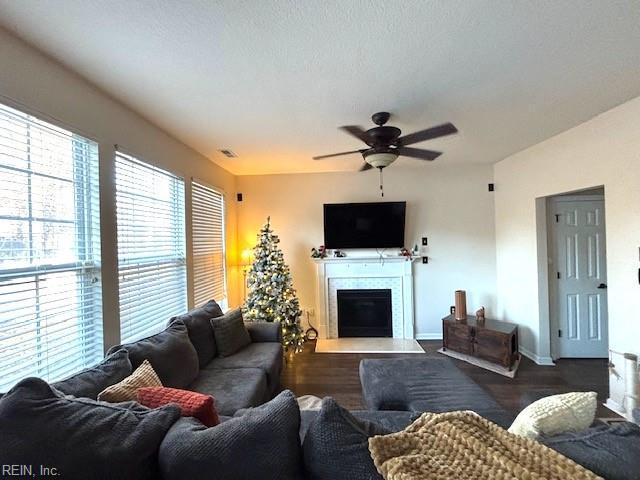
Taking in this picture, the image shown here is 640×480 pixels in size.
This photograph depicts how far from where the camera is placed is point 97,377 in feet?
5.05

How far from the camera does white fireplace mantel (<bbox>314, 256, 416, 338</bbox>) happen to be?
183 inches

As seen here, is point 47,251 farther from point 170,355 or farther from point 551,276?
point 551,276

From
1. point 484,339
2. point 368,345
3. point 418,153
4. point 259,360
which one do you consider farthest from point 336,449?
point 368,345

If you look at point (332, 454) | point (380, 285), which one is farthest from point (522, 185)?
point (332, 454)

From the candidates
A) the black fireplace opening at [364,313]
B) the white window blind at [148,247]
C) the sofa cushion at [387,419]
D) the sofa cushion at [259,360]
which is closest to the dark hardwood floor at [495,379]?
the sofa cushion at [259,360]

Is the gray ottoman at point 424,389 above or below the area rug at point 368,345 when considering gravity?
above

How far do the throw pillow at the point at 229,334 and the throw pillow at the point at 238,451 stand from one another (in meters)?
1.87

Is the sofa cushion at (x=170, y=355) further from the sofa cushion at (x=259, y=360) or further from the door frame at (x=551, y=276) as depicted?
the door frame at (x=551, y=276)

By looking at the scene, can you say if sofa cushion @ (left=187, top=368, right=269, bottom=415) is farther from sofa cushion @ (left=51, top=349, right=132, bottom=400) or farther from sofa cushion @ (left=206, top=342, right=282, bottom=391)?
sofa cushion @ (left=51, top=349, right=132, bottom=400)

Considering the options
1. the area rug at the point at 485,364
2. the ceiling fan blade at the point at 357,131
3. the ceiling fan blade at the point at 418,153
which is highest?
the ceiling fan blade at the point at 357,131

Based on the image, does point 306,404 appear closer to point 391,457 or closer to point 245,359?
point 245,359

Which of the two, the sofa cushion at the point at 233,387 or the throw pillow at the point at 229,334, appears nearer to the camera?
the sofa cushion at the point at 233,387

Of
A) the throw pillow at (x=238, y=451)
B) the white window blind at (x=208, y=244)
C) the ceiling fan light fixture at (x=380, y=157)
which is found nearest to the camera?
the throw pillow at (x=238, y=451)

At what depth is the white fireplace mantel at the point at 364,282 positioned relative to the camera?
4.65m
